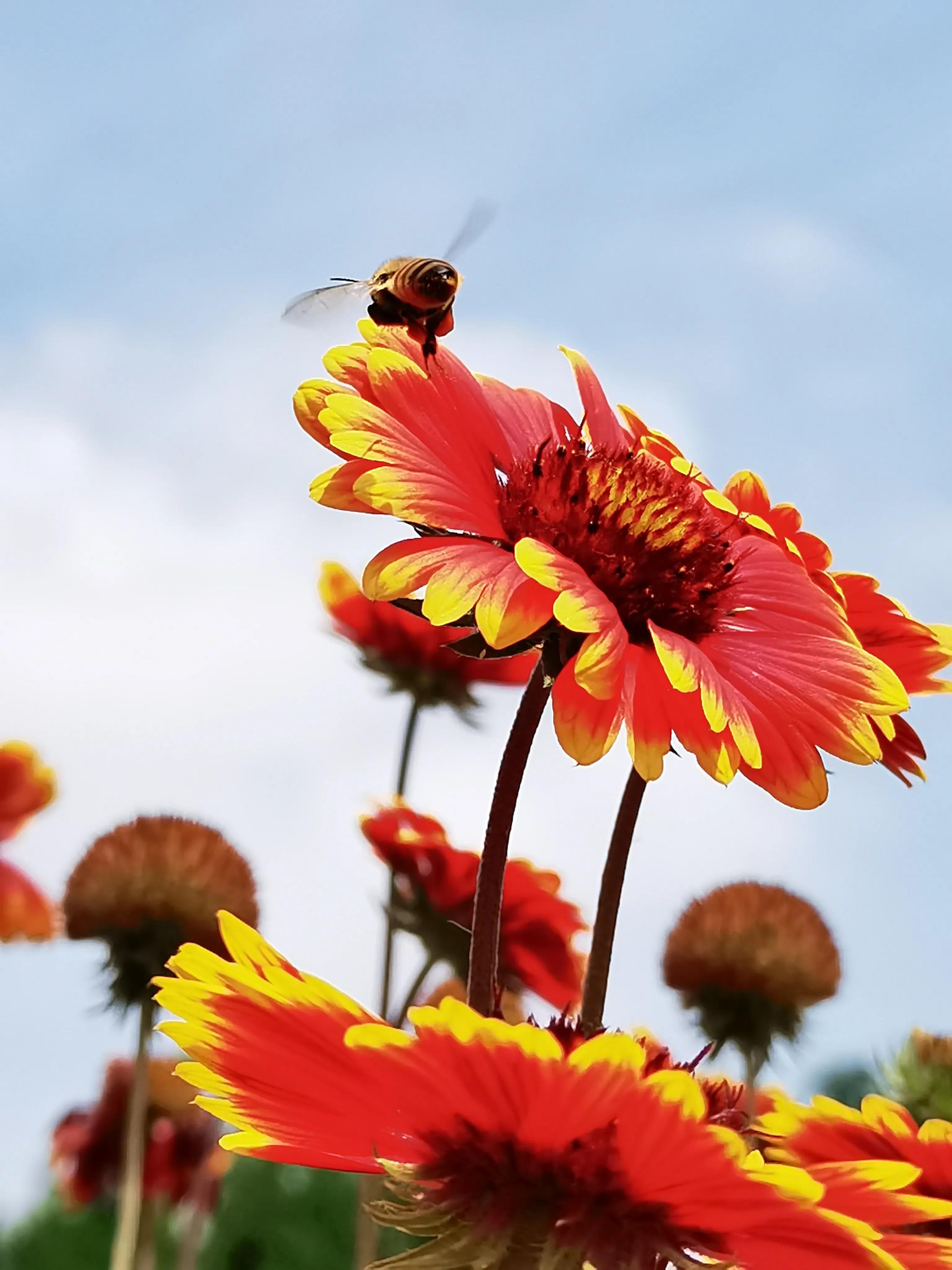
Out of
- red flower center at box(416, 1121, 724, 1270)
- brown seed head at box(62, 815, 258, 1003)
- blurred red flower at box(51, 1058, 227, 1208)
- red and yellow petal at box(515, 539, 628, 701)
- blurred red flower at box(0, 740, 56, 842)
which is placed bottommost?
red flower center at box(416, 1121, 724, 1270)

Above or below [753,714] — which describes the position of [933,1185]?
below

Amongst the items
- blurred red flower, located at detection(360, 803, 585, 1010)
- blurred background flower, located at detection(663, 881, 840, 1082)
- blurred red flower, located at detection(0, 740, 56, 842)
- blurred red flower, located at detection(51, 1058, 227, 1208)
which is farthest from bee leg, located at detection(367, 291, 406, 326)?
blurred red flower, located at detection(51, 1058, 227, 1208)

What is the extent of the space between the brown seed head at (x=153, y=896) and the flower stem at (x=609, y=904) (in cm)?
101

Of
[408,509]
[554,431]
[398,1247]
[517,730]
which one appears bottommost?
[398,1247]

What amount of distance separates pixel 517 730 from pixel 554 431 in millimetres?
385

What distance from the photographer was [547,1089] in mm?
728

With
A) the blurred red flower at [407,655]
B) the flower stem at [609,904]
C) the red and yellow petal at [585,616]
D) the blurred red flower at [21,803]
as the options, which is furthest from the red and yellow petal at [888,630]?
the blurred red flower at [21,803]

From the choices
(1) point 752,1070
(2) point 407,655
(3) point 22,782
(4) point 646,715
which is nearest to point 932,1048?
(1) point 752,1070

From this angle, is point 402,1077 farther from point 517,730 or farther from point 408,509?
point 408,509

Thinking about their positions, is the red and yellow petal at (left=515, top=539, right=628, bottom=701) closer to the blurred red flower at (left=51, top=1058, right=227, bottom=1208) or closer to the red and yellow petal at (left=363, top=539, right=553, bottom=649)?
the red and yellow petal at (left=363, top=539, right=553, bottom=649)

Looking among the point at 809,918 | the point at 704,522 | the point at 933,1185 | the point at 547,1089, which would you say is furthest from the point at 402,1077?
the point at 809,918

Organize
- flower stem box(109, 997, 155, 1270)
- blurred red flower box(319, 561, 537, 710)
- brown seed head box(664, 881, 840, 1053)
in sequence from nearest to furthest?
flower stem box(109, 997, 155, 1270)
brown seed head box(664, 881, 840, 1053)
blurred red flower box(319, 561, 537, 710)

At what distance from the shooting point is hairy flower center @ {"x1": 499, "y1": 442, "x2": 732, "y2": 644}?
0.96 metres

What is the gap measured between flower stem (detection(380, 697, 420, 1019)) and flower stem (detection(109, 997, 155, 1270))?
261 millimetres
